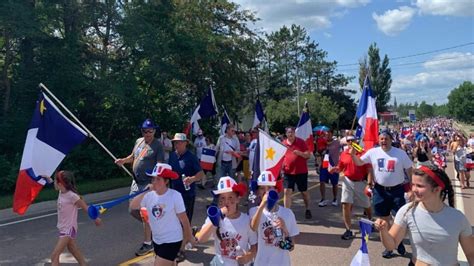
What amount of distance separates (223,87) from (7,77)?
12154 mm

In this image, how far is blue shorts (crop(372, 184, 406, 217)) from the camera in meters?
6.78

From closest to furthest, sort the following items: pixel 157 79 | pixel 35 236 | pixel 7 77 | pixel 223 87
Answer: pixel 35 236 < pixel 7 77 < pixel 157 79 < pixel 223 87

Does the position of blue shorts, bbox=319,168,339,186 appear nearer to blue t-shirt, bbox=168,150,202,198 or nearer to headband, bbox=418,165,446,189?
blue t-shirt, bbox=168,150,202,198

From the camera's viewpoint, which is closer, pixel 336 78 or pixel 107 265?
pixel 107 265

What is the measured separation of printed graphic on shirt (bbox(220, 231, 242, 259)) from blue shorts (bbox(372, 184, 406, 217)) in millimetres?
3537

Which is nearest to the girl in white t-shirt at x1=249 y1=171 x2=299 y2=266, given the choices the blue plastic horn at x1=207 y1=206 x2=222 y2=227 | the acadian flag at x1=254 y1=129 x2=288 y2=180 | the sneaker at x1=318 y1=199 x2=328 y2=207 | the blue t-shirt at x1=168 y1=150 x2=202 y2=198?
the blue plastic horn at x1=207 y1=206 x2=222 y2=227

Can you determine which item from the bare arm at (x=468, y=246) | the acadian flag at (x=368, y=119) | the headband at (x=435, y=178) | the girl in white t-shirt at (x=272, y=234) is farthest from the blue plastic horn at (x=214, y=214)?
the acadian flag at (x=368, y=119)

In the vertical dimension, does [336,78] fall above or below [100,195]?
above

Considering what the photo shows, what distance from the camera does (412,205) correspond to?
352 cm

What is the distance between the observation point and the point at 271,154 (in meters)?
6.33

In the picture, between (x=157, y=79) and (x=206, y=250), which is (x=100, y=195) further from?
(x=206, y=250)

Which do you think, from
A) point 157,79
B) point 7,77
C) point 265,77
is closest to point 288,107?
point 265,77

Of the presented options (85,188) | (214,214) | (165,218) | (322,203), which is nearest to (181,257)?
(165,218)

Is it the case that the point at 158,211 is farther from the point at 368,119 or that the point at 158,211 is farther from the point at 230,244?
the point at 368,119
